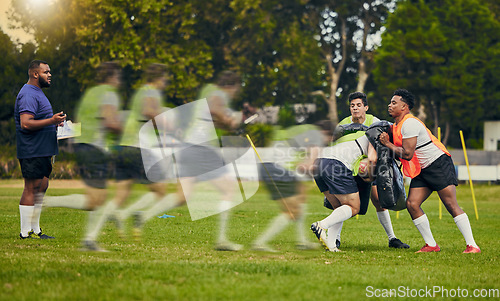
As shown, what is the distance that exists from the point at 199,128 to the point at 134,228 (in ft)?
9.49

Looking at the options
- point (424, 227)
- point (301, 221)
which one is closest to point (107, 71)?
point (301, 221)

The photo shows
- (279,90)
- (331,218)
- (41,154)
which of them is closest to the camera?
(331,218)

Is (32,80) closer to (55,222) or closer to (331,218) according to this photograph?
(55,222)

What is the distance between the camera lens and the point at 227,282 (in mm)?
5289

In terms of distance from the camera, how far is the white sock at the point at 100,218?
7.55 meters

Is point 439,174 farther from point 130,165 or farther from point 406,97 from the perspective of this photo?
point 130,165

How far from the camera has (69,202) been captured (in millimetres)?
8625

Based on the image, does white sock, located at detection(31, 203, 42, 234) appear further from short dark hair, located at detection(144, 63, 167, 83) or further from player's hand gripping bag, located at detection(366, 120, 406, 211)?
player's hand gripping bag, located at detection(366, 120, 406, 211)

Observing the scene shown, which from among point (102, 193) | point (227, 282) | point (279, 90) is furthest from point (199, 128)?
point (279, 90)

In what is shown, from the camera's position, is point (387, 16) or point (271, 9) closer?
point (271, 9)

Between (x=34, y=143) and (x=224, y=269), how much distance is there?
345 centimetres

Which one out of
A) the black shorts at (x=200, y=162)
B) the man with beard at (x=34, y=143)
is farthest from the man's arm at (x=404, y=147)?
the man with beard at (x=34, y=143)

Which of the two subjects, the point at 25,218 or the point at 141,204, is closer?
the point at 25,218

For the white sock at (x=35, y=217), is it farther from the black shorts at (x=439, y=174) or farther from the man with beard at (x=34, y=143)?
the black shorts at (x=439, y=174)
